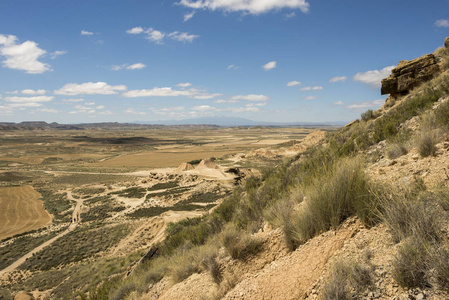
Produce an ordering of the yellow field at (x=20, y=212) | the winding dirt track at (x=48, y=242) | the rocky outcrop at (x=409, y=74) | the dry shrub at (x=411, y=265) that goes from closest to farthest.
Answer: the dry shrub at (x=411, y=265) → the rocky outcrop at (x=409, y=74) → the winding dirt track at (x=48, y=242) → the yellow field at (x=20, y=212)

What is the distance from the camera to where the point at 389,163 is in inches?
202

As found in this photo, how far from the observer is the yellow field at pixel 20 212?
83.9ft

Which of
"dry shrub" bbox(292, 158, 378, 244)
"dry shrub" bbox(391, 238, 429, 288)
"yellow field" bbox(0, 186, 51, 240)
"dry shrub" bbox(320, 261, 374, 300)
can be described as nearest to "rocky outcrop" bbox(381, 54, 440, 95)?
"dry shrub" bbox(292, 158, 378, 244)

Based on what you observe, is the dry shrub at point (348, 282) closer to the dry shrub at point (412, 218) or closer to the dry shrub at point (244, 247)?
the dry shrub at point (412, 218)

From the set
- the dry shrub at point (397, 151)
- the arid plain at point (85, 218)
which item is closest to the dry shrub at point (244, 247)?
the dry shrub at point (397, 151)

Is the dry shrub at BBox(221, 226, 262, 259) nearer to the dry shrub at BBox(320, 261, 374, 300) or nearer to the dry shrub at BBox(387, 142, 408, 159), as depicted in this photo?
the dry shrub at BBox(320, 261, 374, 300)

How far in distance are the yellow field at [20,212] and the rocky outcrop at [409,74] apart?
36.6 meters

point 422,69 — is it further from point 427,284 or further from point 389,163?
point 427,284

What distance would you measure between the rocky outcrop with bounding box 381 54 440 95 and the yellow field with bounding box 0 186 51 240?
36.6 m

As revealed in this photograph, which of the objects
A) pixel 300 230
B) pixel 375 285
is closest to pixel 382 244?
pixel 375 285

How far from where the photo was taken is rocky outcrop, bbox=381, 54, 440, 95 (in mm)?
13430

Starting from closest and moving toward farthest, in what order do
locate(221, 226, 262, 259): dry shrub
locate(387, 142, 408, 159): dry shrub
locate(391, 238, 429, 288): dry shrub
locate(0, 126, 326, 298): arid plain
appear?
locate(391, 238, 429, 288): dry shrub < locate(221, 226, 262, 259): dry shrub < locate(387, 142, 408, 159): dry shrub < locate(0, 126, 326, 298): arid plain

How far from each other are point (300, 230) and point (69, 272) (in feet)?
58.9

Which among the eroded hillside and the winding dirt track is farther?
the winding dirt track
